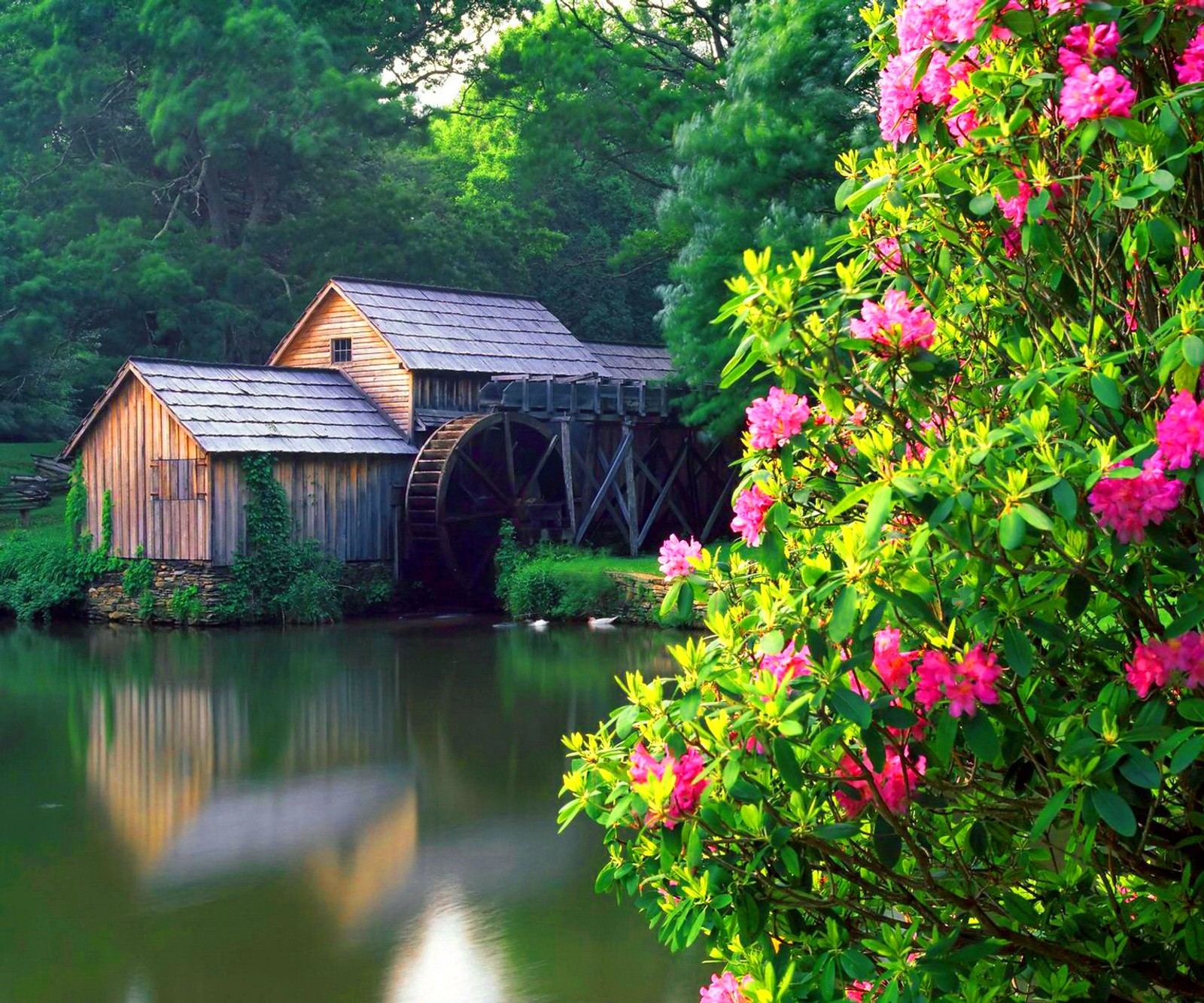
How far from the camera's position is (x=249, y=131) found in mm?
37000

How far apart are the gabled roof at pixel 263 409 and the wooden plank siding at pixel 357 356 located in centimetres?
32

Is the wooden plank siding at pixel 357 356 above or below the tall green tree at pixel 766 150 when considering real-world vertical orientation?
below

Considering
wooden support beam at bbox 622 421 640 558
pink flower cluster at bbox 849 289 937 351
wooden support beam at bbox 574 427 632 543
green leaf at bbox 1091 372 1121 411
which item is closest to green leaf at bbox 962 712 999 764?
green leaf at bbox 1091 372 1121 411

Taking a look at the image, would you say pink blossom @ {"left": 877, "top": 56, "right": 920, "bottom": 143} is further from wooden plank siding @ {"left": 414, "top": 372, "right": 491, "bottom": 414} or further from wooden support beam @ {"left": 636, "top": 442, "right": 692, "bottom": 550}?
wooden support beam @ {"left": 636, "top": 442, "right": 692, "bottom": 550}

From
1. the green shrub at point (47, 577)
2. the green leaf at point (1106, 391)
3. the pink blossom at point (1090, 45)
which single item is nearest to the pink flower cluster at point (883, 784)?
the green leaf at point (1106, 391)

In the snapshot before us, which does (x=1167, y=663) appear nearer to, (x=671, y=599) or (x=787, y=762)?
(x=787, y=762)

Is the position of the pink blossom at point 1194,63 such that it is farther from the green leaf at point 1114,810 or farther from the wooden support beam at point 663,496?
the wooden support beam at point 663,496

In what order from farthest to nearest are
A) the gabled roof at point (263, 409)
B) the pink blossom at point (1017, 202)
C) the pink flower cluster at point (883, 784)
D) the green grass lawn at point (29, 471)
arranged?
1. the green grass lawn at point (29, 471)
2. the gabled roof at point (263, 409)
3. the pink blossom at point (1017, 202)
4. the pink flower cluster at point (883, 784)

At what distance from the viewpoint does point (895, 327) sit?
362 centimetres

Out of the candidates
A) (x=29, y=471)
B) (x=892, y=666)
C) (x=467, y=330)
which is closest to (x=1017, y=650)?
(x=892, y=666)

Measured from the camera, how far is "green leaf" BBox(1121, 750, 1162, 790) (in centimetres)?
307

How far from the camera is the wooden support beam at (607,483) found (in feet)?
91.9

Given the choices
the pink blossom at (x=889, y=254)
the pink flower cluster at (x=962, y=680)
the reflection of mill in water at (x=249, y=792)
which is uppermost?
the pink blossom at (x=889, y=254)

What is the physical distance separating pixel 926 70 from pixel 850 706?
1.49 m
